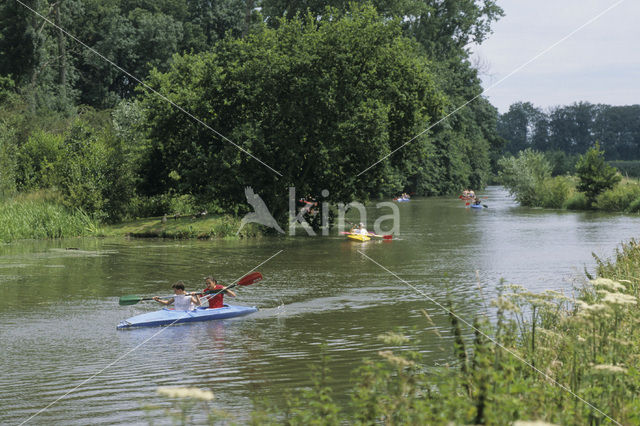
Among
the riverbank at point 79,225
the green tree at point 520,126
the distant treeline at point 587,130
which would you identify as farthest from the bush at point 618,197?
the green tree at point 520,126

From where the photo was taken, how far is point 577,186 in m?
47.0

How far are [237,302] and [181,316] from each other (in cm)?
242

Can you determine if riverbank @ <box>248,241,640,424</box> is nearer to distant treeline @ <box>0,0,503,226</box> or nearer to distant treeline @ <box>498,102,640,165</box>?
distant treeline @ <box>0,0,503,226</box>

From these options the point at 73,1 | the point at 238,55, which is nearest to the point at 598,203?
the point at 238,55

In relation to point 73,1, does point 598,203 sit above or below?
below

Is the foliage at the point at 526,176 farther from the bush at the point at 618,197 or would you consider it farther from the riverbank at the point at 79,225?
the riverbank at the point at 79,225

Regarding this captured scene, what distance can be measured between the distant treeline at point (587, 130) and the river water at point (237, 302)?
132 metres

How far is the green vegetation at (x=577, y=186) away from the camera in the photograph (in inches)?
1724

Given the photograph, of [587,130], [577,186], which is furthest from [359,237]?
[587,130]

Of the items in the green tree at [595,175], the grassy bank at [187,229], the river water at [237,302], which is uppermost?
the green tree at [595,175]

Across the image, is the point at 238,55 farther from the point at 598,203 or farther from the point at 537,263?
the point at 598,203

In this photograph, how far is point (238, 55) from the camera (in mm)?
30453

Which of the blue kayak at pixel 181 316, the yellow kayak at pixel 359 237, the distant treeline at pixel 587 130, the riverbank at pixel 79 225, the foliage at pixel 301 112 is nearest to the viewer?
the blue kayak at pixel 181 316

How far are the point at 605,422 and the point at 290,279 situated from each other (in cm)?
1370
